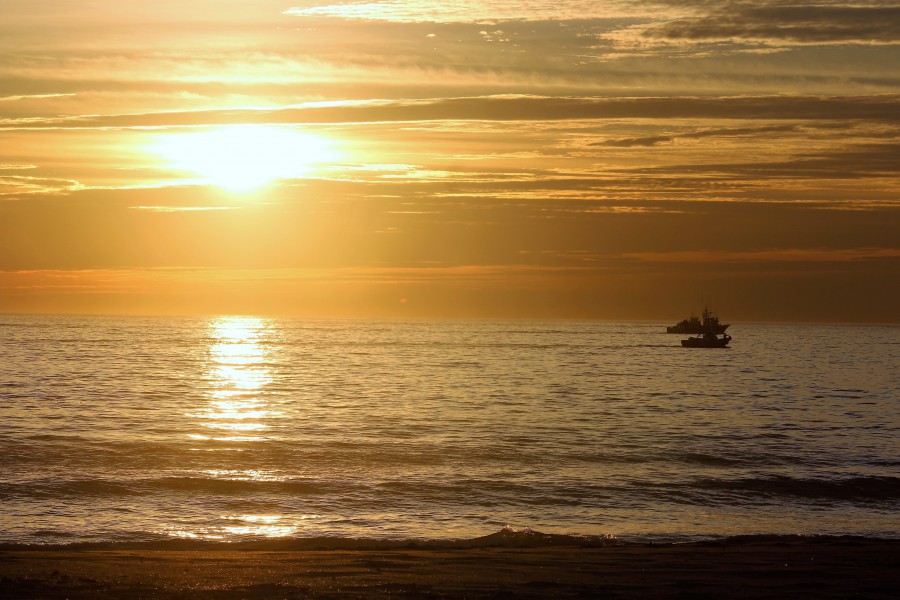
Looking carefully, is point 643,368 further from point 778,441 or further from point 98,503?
point 98,503

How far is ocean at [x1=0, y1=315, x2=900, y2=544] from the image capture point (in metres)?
26.6

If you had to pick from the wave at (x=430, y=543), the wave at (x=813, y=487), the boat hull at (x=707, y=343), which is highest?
the boat hull at (x=707, y=343)

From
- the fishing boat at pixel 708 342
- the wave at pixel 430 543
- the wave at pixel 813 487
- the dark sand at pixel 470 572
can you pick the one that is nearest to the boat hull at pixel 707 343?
the fishing boat at pixel 708 342

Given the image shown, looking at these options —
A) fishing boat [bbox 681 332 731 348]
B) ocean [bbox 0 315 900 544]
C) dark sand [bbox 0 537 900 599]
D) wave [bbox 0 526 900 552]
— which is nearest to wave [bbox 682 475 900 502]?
ocean [bbox 0 315 900 544]

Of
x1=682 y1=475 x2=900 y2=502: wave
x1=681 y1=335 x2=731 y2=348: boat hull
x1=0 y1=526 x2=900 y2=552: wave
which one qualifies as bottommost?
x1=682 y1=475 x2=900 y2=502: wave

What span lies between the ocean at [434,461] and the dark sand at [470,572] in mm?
3534

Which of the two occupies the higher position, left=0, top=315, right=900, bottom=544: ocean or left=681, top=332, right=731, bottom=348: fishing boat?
left=681, top=332, right=731, bottom=348: fishing boat

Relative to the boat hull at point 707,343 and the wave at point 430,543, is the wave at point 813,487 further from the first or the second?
the boat hull at point 707,343

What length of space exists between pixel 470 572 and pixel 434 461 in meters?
19.5

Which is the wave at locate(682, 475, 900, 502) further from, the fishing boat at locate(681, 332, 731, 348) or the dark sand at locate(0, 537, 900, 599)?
the fishing boat at locate(681, 332, 731, 348)

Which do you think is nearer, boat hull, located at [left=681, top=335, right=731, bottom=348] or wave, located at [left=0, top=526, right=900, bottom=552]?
wave, located at [left=0, top=526, right=900, bottom=552]

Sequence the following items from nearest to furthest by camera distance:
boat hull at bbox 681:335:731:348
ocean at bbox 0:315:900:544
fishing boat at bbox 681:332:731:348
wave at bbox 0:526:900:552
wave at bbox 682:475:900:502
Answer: wave at bbox 0:526:900:552 → ocean at bbox 0:315:900:544 → wave at bbox 682:475:900:502 → boat hull at bbox 681:335:731:348 → fishing boat at bbox 681:332:731:348

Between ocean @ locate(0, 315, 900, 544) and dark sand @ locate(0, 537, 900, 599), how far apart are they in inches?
139

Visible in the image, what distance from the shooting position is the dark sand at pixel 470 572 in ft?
55.4
